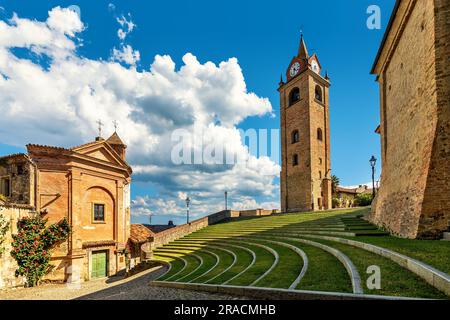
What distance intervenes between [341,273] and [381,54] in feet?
52.3

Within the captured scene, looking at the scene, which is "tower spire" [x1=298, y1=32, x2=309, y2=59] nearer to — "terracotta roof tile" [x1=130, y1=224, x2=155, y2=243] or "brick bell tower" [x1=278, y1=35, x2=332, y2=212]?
"brick bell tower" [x1=278, y1=35, x2=332, y2=212]

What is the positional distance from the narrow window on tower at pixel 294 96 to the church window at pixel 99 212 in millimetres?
28992

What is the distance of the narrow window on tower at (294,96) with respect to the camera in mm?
36269

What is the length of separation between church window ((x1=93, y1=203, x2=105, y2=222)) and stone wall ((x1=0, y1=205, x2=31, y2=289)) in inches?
176

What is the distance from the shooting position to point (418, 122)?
422 inches

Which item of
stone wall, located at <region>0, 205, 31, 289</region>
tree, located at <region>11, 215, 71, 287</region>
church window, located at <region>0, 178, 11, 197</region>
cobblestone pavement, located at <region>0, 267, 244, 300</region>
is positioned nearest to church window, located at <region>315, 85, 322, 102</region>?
cobblestone pavement, located at <region>0, 267, 244, 300</region>

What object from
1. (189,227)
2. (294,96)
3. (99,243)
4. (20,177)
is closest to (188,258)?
(99,243)

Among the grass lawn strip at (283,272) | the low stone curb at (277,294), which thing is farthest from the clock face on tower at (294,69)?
the low stone curb at (277,294)

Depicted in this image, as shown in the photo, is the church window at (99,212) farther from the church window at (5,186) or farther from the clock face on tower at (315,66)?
the clock face on tower at (315,66)

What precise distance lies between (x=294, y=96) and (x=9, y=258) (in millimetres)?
35634

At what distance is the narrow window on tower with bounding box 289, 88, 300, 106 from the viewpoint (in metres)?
36.3

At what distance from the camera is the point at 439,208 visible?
8.76m
